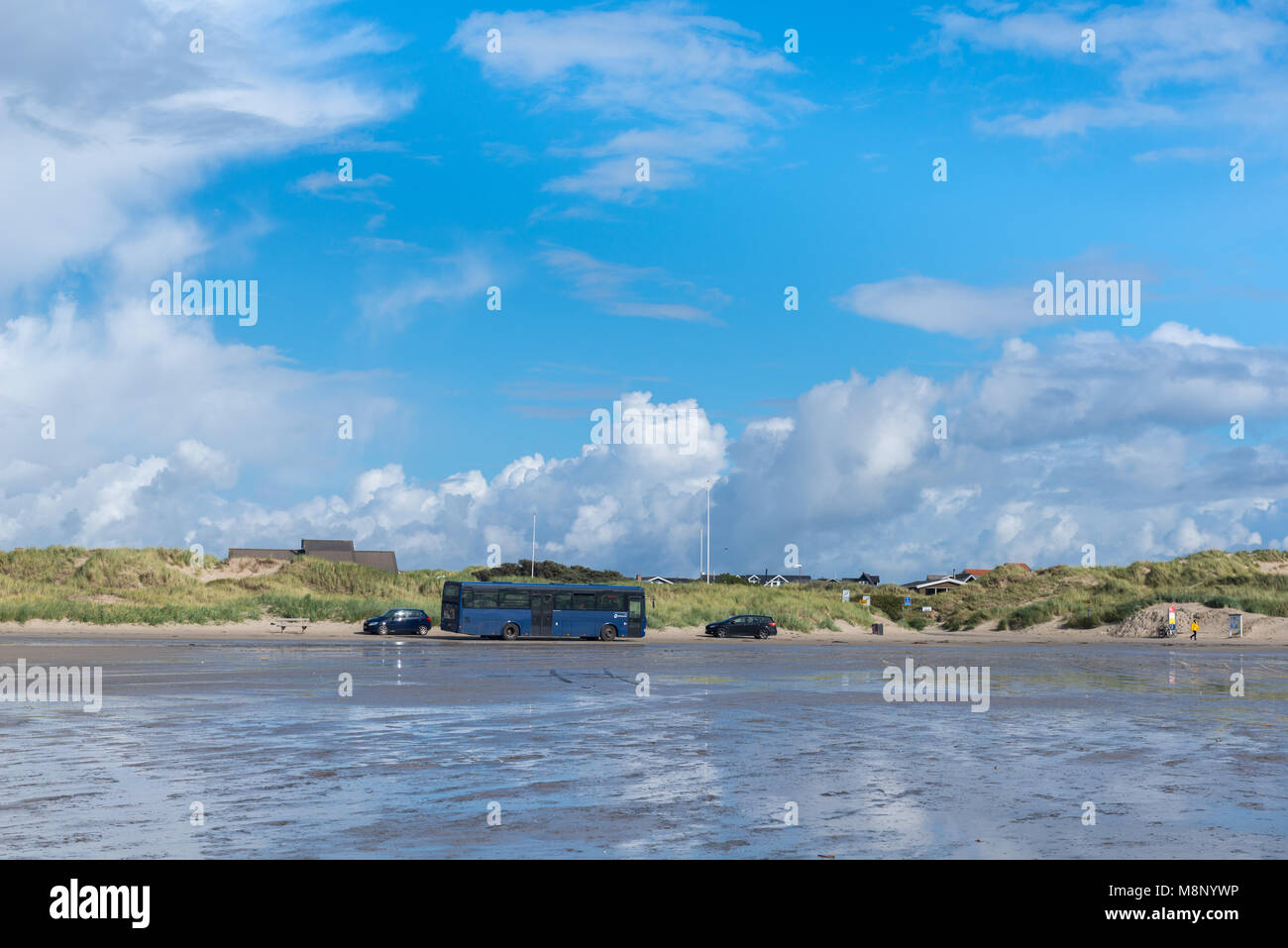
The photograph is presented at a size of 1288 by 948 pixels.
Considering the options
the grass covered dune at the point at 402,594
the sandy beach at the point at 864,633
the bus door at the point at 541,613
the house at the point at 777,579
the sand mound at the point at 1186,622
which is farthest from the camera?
the house at the point at 777,579

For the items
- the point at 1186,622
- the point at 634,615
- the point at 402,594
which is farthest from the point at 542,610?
the point at 1186,622

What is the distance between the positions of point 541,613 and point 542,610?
173 mm

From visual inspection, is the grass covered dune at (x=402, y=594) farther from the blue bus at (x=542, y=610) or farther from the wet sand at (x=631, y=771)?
the wet sand at (x=631, y=771)

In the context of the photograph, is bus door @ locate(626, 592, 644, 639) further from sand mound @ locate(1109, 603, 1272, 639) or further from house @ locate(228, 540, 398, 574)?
house @ locate(228, 540, 398, 574)

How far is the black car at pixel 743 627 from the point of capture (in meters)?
70.6

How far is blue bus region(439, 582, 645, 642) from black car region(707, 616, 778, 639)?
27.9ft

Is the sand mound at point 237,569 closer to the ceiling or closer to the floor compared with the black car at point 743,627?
closer to the ceiling

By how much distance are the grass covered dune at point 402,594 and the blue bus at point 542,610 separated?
1424 centimetres

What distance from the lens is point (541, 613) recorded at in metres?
61.3

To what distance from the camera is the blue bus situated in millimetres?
60094

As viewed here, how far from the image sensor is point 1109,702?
2545cm

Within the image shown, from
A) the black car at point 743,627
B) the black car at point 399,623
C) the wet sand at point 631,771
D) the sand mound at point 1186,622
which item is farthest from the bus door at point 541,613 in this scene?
the sand mound at point 1186,622
